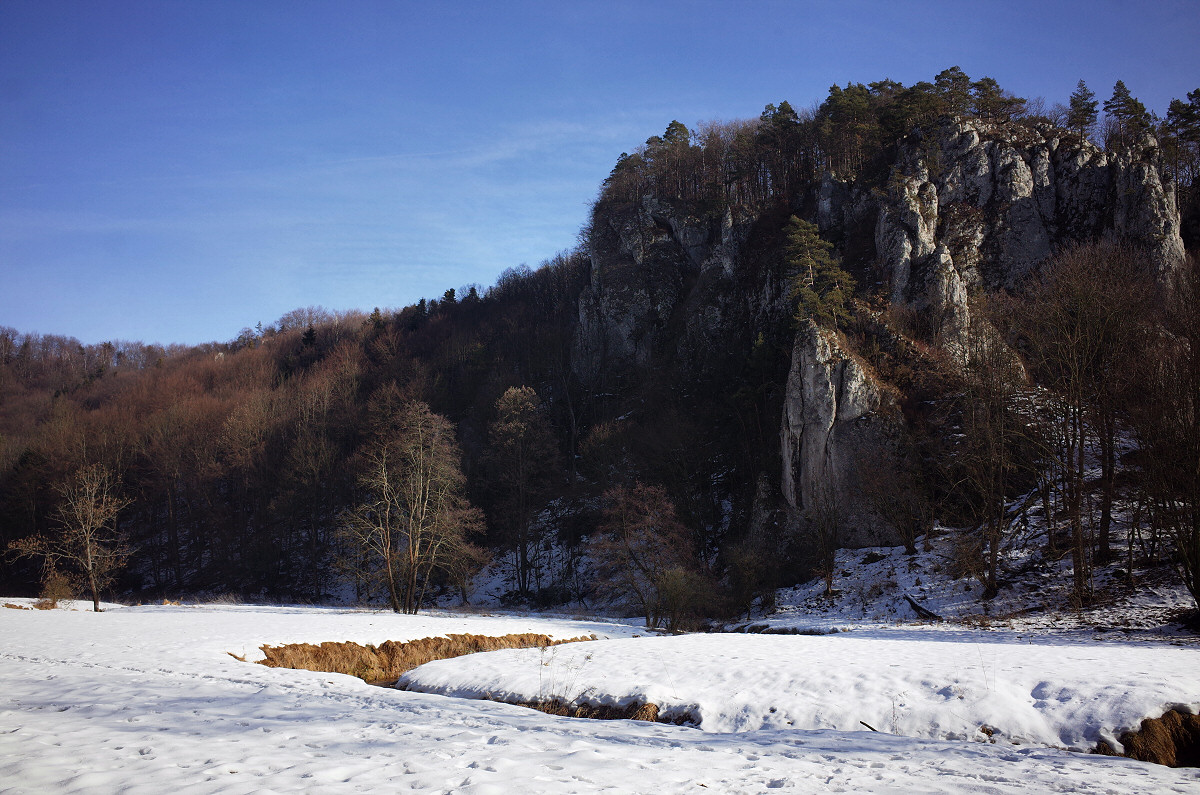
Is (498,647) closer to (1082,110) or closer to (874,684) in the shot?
(874,684)

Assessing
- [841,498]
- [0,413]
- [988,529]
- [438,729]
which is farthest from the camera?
[0,413]

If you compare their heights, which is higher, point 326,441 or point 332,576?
point 326,441

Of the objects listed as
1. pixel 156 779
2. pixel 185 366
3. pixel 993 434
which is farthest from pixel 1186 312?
pixel 185 366

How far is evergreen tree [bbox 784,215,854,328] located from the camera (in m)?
33.4

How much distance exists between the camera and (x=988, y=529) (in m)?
21.0

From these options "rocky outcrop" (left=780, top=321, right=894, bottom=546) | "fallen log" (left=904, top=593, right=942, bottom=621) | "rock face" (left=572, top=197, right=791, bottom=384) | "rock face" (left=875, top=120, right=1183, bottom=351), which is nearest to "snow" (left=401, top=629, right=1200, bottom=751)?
"fallen log" (left=904, top=593, right=942, bottom=621)

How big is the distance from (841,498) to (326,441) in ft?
131

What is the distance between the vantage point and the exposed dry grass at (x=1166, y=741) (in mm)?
6629

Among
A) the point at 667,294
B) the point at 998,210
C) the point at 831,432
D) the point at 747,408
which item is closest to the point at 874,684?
the point at 831,432

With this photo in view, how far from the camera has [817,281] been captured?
119 feet

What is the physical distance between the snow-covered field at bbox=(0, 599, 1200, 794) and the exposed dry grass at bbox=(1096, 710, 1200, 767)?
0.65ft

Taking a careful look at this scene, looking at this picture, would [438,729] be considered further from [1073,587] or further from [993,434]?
[993,434]

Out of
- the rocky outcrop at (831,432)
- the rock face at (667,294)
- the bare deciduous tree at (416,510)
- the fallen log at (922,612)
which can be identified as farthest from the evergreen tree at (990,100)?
the bare deciduous tree at (416,510)

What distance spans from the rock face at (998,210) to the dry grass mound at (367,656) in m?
30.5
